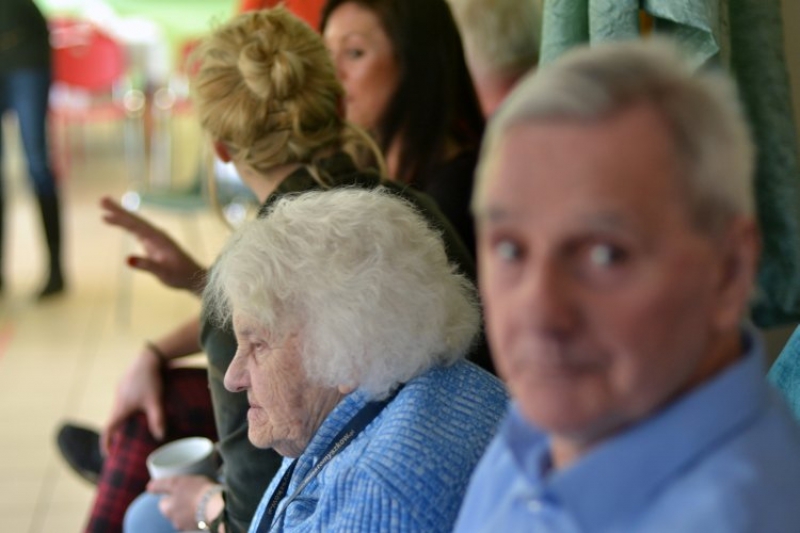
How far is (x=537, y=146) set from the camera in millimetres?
708

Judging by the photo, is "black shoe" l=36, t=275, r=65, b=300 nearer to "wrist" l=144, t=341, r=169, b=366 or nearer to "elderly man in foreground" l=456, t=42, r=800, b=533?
"wrist" l=144, t=341, r=169, b=366

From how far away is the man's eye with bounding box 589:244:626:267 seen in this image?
2.27 feet

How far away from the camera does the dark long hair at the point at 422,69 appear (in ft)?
7.84

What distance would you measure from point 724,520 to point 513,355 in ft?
0.58

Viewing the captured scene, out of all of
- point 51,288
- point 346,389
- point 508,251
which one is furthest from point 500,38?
point 51,288

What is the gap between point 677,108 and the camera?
696mm

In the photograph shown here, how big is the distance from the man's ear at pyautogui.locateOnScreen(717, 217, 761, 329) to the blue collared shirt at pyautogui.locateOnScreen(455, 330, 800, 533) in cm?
4

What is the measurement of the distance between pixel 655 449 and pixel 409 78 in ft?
5.82

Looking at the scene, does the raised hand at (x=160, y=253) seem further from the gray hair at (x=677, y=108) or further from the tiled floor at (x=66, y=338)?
the gray hair at (x=677, y=108)

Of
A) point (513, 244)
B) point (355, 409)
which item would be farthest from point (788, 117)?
point (513, 244)

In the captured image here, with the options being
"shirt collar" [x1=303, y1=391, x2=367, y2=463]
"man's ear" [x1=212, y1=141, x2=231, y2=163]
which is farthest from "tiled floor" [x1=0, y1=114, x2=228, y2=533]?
"shirt collar" [x1=303, y1=391, x2=367, y2=463]

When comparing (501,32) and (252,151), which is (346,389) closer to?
(252,151)

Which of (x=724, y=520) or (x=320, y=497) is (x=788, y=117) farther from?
(x=724, y=520)

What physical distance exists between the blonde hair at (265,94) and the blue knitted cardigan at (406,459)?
0.64 metres
